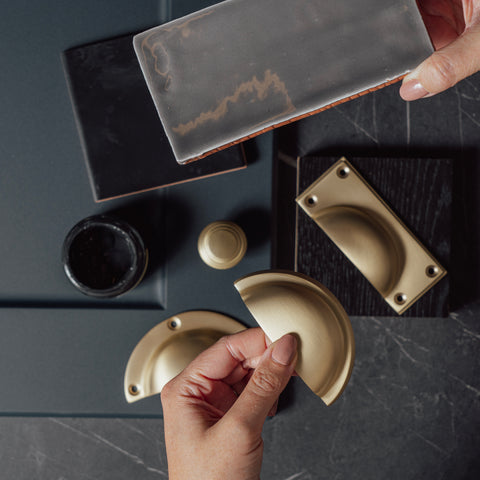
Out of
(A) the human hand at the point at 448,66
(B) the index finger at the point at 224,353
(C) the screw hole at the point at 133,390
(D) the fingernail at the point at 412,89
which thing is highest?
(A) the human hand at the point at 448,66

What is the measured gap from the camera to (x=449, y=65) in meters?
0.33

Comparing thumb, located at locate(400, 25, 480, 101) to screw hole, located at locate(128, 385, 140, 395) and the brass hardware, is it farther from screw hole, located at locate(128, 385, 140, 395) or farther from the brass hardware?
screw hole, located at locate(128, 385, 140, 395)

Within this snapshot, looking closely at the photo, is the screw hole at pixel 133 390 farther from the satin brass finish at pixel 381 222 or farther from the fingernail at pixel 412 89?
the fingernail at pixel 412 89

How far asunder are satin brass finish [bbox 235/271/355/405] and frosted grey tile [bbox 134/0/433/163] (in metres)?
0.11

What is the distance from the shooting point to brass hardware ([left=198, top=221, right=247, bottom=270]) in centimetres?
37

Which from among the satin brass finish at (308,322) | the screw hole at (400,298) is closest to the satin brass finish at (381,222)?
the screw hole at (400,298)

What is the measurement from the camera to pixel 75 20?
39 cm

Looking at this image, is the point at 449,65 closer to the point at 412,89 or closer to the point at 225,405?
the point at 412,89

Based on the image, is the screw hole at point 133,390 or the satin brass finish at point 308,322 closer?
the satin brass finish at point 308,322

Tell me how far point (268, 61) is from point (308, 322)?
0.61 ft

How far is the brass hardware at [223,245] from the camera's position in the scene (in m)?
0.37

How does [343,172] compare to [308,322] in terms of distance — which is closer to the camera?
[308,322]

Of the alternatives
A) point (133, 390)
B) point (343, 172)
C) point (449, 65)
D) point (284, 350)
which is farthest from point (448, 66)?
point (133, 390)

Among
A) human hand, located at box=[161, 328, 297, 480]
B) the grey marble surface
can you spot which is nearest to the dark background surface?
the grey marble surface
